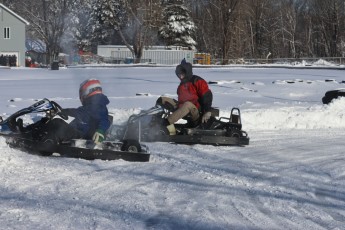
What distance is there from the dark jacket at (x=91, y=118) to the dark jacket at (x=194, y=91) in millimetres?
2108

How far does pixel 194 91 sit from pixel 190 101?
0.19 metres

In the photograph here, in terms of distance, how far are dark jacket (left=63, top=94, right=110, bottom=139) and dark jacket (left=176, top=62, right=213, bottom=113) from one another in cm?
211

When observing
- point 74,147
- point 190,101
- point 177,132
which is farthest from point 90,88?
point 190,101

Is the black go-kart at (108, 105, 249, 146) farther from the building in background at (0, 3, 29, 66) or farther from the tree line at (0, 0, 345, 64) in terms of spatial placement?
the building in background at (0, 3, 29, 66)

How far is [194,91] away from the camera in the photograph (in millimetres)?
10031

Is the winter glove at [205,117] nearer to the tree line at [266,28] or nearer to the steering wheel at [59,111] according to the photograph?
the steering wheel at [59,111]

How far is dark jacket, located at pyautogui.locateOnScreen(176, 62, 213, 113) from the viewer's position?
9.92m

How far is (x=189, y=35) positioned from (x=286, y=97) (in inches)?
1887

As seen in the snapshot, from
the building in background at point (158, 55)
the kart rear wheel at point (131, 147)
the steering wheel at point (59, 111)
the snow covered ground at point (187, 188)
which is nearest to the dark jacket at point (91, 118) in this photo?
the steering wheel at point (59, 111)

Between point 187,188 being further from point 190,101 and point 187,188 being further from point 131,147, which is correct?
point 190,101

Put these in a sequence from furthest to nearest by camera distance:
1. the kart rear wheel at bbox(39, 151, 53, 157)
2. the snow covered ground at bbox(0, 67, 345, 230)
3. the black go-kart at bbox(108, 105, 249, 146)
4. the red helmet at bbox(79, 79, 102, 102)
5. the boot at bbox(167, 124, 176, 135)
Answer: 1. the boot at bbox(167, 124, 176, 135)
2. the black go-kart at bbox(108, 105, 249, 146)
3. the red helmet at bbox(79, 79, 102, 102)
4. the kart rear wheel at bbox(39, 151, 53, 157)
5. the snow covered ground at bbox(0, 67, 345, 230)

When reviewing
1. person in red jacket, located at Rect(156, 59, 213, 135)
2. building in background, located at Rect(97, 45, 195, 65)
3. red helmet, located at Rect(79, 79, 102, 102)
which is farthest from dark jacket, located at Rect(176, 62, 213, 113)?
building in background, located at Rect(97, 45, 195, 65)

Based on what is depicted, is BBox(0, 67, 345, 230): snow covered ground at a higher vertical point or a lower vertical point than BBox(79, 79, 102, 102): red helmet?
lower

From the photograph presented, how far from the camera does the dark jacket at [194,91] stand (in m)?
9.92
